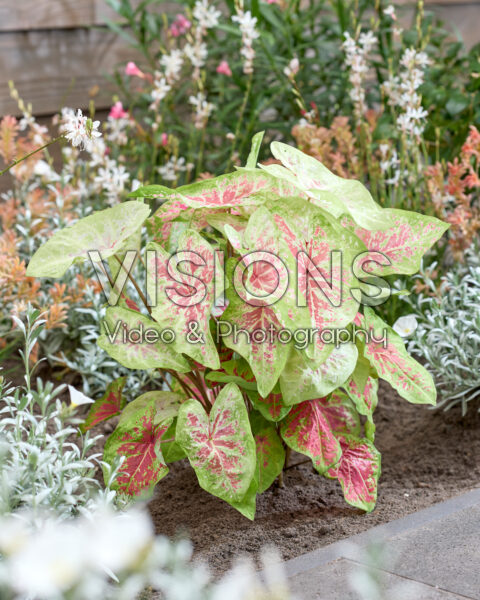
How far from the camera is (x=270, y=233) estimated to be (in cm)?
118

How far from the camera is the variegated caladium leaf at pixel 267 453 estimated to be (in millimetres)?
1323

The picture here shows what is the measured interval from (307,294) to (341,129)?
1.11 metres

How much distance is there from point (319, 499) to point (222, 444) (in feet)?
1.14

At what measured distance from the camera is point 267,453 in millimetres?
1346

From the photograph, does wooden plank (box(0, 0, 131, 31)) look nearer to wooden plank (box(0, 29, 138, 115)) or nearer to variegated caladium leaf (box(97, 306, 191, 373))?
wooden plank (box(0, 29, 138, 115))

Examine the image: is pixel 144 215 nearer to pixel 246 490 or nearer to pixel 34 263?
pixel 34 263

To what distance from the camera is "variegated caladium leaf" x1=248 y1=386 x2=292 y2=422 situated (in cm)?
129

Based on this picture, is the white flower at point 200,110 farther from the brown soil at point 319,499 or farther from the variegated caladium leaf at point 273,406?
the variegated caladium leaf at point 273,406

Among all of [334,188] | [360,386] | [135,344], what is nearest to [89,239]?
[135,344]

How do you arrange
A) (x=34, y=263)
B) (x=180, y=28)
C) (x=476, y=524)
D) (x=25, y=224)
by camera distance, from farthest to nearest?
1. (x=180, y=28)
2. (x=25, y=224)
3. (x=34, y=263)
4. (x=476, y=524)

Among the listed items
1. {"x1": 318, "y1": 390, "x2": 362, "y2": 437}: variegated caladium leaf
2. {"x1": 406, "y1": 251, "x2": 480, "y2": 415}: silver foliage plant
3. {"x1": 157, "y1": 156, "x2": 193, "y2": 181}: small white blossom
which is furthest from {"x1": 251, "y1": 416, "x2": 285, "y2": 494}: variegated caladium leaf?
{"x1": 157, "y1": 156, "x2": 193, "y2": 181}: small white blossom

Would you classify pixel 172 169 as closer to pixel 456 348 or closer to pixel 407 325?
pixel 407 325

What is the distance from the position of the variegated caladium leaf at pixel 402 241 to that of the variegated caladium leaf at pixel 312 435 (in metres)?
0.28

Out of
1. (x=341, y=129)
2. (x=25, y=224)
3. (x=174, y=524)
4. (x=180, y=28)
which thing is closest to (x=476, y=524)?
(x=174, y=524)
